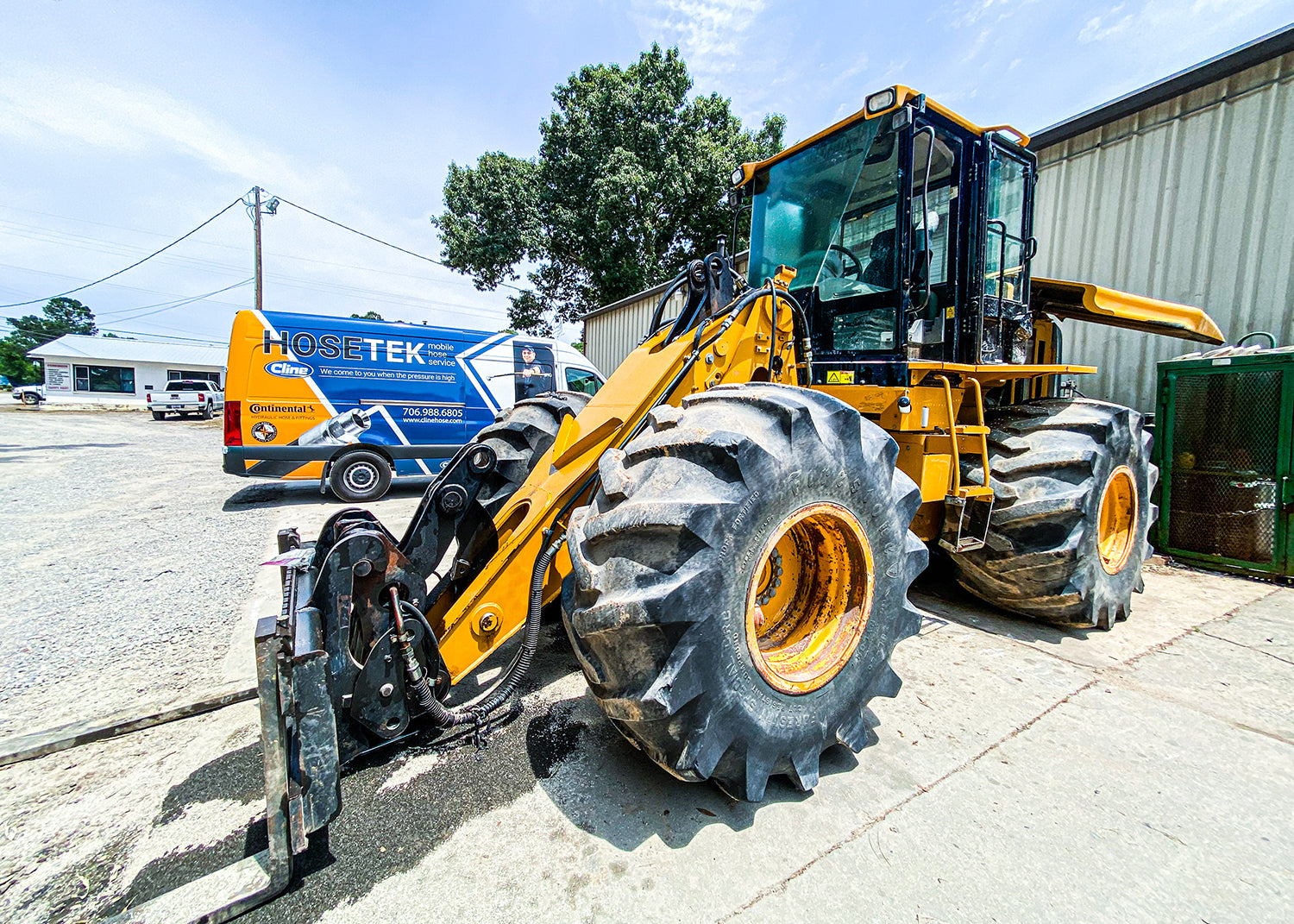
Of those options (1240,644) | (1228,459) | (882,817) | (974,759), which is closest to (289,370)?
(882,817)

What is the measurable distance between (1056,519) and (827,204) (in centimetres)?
224

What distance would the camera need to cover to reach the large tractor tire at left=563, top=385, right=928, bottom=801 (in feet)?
5.44

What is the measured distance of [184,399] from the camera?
1062 inches

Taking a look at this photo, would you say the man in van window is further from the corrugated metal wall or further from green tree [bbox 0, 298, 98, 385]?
green tree [bbox 0, 298, 98, 385]

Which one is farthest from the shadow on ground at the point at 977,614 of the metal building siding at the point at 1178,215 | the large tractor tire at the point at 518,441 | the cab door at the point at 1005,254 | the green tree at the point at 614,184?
the green tree at the point at 614,184

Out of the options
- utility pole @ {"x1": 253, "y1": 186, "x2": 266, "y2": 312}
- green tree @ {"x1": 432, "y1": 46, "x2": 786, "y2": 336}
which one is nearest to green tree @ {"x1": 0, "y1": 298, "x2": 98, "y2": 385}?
utility pole @ {"x1": 253, "y1": 186, "x2": 266, "y2": 312}

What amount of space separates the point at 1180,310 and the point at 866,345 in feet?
11.8

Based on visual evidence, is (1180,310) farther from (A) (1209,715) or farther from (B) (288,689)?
(B) (288,689)

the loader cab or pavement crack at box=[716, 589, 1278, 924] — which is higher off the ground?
the loader cab

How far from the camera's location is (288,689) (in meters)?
1.54

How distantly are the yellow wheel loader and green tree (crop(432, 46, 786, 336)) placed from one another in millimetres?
14971

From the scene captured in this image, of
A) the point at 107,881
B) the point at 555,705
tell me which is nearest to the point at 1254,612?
the point at 555,705

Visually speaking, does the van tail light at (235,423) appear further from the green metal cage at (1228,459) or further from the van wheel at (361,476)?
the green metal cage at (1228,459)

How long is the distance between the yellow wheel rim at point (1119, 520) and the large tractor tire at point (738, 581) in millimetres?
2596
